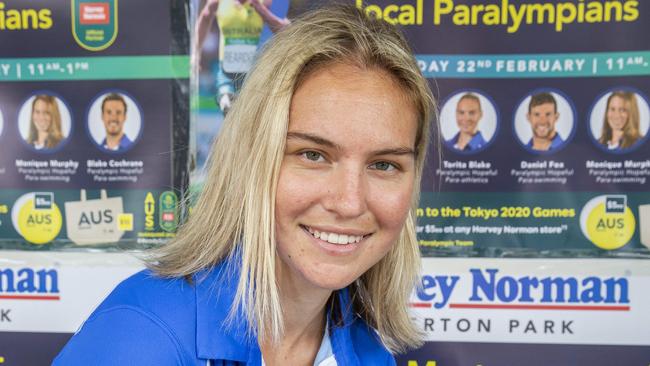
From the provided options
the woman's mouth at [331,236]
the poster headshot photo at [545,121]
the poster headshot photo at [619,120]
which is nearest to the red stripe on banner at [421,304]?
the poster headshot photo at [545,121]

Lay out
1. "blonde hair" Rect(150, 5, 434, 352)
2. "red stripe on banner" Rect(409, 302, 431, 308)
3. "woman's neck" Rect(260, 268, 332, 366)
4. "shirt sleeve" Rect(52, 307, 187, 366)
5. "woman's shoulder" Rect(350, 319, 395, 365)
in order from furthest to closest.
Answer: "red stripe on banner" Rect(409, 302, 431, 308), "woman's shoulder" Rect(350, 319, 395, 365), "woman's neck" Rect(260, 268, 332, 366), "blonde hair" Rect(150, 5, 434, 352), "shirt sleeve" Rect(52, 307, 187, 366)

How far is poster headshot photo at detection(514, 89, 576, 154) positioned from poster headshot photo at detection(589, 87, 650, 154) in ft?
0.29

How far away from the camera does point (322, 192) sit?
1059 mm

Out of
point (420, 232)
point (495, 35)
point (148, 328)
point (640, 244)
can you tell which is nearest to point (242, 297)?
point (148, 328)

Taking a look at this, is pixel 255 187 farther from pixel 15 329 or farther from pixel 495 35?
pixel 15 329

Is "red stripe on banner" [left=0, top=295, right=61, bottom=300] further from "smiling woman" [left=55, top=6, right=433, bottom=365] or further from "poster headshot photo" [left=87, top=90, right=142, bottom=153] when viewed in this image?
"smiling woman" [left=55, top=6, right=433, bottom=365]

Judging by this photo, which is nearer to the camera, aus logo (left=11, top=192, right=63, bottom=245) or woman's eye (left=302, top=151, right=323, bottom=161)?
woman's eye (left=302, top=151, right=323, bottom=161)

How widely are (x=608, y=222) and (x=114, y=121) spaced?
6.09ft

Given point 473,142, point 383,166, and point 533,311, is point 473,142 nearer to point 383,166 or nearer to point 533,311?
point 533,311

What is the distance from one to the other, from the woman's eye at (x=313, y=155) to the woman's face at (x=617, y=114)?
1.38m

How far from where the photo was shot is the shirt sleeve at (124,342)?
3.17 ft

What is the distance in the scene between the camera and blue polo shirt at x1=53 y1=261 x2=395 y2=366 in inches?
38.6

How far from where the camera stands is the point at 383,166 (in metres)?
1.14

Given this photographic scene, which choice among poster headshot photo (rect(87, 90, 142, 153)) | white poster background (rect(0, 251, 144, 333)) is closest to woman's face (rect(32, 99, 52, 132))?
poster headshot photo (rect(87, 90, 142, 153))
